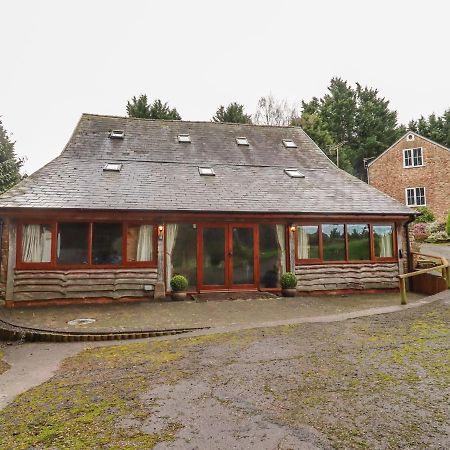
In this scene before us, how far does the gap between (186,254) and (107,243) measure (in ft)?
7.74

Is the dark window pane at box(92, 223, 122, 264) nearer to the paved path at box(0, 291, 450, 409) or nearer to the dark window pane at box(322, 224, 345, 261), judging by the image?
the paved path at box(0, 291, 450, 409)

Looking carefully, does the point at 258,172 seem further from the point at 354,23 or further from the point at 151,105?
the point at 151,105

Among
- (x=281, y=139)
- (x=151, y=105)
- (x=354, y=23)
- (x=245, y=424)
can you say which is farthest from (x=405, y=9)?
(x=151, y=105)

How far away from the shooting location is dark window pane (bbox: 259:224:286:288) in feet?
33.8

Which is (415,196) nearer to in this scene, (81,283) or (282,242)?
(282,242)

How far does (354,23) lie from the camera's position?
39.8 ft

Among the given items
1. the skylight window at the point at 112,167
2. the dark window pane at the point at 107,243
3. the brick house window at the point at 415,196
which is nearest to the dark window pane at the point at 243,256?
the dark window pane at the point at 107,243

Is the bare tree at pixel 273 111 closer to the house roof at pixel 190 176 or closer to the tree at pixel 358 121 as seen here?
the tree at pixel 358 121

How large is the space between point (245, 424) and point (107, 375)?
7.13ft

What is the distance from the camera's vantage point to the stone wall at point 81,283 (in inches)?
343

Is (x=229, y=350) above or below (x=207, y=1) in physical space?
below

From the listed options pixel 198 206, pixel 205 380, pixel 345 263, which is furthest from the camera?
pixel 345 263

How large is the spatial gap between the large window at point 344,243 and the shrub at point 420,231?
12.4 metres

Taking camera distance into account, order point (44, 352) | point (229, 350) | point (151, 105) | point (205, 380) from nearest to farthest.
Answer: point (205, 380) → point (229, 350) → point (44, 352) → point (151, 105)
